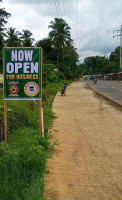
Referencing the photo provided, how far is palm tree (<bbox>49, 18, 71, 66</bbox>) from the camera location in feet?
170

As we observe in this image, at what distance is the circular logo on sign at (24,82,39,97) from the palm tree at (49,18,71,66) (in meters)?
47.6

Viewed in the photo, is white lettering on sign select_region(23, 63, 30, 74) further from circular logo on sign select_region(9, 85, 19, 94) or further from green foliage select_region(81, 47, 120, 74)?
green foliage select_region(81, 47, 120, 74)

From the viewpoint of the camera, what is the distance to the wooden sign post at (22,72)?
5605 mm

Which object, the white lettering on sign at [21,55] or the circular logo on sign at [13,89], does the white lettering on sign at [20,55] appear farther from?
the circular logo on sign at [13,89]

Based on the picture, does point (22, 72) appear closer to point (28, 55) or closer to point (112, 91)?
point (28, 55)

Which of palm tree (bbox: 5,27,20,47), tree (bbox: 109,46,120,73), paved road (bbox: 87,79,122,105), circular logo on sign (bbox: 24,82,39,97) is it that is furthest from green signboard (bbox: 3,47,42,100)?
tree (bbox: 109,46,120,73)

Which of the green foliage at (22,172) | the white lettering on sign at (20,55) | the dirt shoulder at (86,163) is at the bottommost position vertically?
the dirt shoulder at (86,163)

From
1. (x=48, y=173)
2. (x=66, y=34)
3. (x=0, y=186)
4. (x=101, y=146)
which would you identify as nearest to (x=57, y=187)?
(x=48, y=173)

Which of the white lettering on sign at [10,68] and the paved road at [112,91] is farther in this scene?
the paved road at [112,91]

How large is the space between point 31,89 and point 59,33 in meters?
47.9

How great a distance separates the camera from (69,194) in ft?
12.1

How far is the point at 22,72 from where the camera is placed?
569cm

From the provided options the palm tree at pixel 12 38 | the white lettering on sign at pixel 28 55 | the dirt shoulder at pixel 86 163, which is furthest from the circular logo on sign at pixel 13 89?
the palm tree at pixel 12 38

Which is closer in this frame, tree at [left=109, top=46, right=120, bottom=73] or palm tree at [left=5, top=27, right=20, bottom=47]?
palm tree at [left=5, top=27, right=20, bottom=47]
